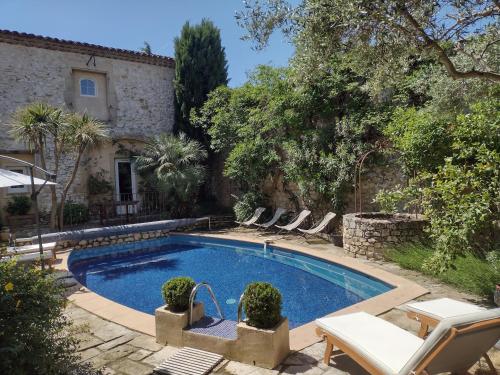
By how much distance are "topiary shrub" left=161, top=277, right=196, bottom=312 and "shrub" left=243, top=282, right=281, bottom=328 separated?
771 millimetres

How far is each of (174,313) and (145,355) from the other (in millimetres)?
486

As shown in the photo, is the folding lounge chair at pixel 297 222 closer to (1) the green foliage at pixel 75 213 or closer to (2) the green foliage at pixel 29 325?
(1) the green foliage at pixel 75 213

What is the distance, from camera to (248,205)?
12641 mm

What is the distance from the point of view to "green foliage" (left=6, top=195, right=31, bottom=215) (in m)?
12.6

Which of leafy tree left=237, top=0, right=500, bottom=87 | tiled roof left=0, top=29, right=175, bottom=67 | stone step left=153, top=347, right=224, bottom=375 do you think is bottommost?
stone step left=153, top=347, right=224, bottom=375

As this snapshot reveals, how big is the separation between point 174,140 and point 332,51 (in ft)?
30.5

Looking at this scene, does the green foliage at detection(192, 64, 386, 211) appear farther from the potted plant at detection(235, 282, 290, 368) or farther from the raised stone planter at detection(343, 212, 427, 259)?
the potted plant at detection(235, 282, 290, 368)

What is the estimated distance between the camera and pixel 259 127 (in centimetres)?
1262

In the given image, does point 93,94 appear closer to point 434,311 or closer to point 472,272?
point 472,272

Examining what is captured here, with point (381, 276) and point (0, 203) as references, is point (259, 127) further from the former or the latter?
point (0, 203)

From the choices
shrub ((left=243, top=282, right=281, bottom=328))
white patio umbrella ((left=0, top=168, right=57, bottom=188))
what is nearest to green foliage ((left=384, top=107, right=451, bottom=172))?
shrub ((left=243, top=282, right=281, bottom=328))

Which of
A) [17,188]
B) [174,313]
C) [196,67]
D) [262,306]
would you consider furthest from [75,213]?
[262,306]

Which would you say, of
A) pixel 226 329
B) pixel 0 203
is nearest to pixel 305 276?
pixel 226 329

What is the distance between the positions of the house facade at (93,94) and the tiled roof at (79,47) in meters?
0.03
